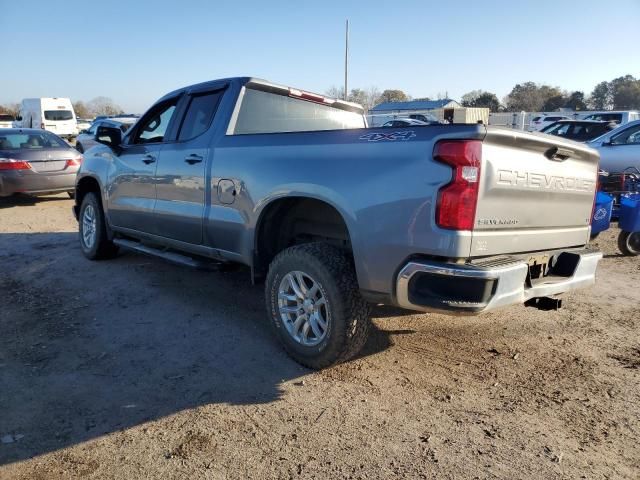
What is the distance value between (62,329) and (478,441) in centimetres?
337

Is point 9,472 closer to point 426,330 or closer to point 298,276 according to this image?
point 298,276

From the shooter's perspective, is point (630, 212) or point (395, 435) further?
point (630, 212)

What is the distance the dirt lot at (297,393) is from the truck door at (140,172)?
2.72 ft

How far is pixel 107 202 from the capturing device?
5887 millimetres

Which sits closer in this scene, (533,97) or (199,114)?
(199,114)

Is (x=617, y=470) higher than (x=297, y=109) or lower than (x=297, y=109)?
lower

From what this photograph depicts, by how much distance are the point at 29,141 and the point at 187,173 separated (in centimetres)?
767

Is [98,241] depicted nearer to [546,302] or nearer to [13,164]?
[13,164]

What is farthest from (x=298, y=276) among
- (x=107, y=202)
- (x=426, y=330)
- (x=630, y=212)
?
(x=630, y=212)

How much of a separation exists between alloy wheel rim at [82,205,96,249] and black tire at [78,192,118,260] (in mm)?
16

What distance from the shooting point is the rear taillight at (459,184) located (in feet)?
9.00

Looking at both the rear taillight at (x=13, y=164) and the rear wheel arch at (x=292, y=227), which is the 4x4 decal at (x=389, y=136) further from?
the rear taillight at (x=13, y=164)

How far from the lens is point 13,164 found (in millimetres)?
9586

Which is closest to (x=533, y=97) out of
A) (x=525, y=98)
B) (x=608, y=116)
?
(x=525, y=98)
